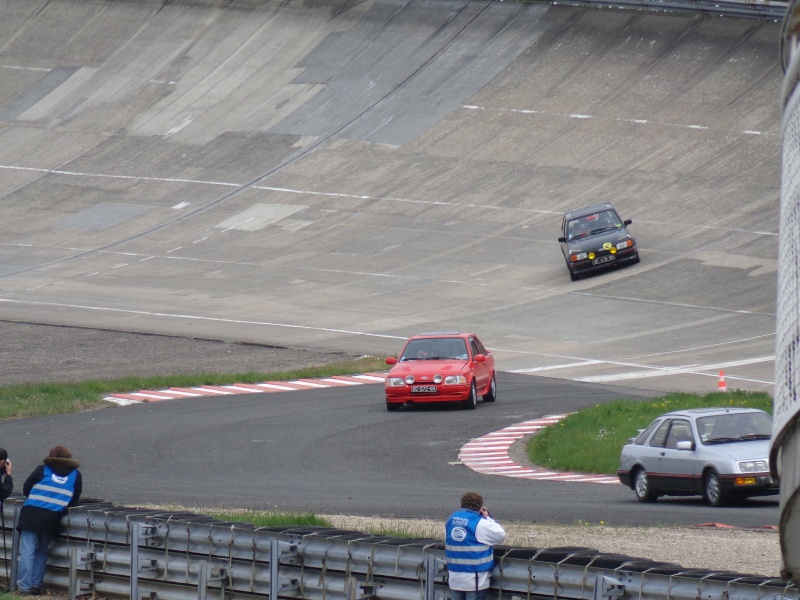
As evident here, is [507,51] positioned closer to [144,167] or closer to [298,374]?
[144,167]

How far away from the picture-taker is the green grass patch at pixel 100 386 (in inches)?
1078

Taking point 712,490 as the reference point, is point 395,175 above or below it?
above

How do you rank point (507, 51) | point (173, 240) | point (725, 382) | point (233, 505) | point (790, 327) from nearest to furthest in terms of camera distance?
1. point (790, 327)
2. point (233, 505)
3. point (725, 382)
4. point (173, 240)
5. point (507, 51)

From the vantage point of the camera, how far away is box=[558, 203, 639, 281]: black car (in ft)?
129

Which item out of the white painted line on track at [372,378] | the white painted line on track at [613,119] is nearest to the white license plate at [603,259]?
the white painted line on track at [613,119]

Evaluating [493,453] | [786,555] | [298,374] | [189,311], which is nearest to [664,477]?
[493,453]

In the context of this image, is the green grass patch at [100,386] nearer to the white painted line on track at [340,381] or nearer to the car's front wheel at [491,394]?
the white painted line on track at [340,381]

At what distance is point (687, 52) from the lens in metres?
52.1

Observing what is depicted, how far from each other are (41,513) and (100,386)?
58.3ft

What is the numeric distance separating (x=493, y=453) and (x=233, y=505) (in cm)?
607

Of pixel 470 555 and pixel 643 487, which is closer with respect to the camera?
pixel 470 555

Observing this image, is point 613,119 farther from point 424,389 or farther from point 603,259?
point 424,389

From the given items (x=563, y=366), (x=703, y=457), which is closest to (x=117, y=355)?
(x=563, y=366)

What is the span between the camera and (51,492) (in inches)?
501
